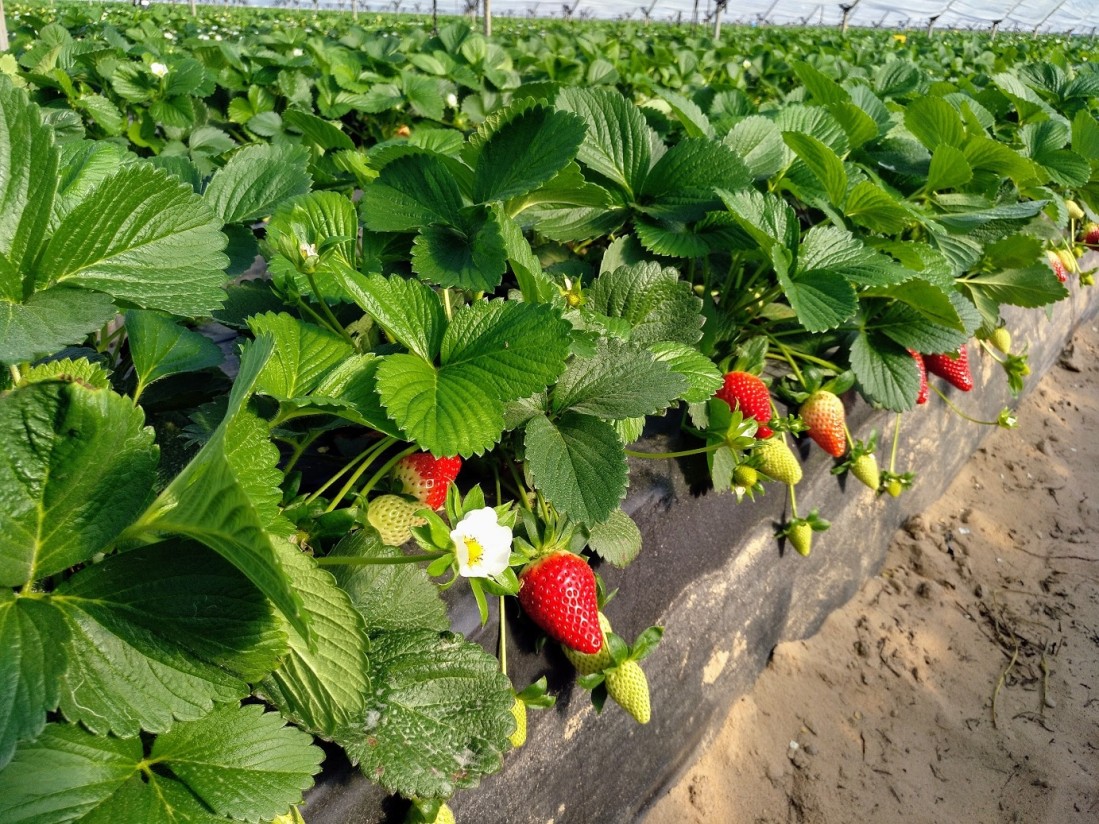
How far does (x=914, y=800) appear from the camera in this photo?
138 cm

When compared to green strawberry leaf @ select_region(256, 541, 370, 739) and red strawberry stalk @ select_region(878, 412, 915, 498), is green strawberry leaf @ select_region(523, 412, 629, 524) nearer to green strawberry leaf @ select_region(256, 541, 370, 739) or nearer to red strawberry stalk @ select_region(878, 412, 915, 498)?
green strawberry leaf @ select_region(256, 541, 370, 739)

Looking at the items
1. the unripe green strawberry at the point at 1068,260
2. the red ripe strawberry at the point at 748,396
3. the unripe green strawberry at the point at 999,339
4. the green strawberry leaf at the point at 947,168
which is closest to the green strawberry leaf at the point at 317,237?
the red ripe strawberry at the point at 748,396

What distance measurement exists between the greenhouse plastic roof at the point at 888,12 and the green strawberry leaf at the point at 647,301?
2607 cm

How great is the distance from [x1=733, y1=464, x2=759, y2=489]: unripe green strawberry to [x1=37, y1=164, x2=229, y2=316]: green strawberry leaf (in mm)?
675

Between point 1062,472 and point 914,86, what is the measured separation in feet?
3.97

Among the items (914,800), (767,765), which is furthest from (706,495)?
(914,800)

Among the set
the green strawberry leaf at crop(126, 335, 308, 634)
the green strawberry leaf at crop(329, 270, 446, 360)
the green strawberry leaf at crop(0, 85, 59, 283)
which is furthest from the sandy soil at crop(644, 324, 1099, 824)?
the green strawberry leaf at crop(0, 85, 59, 283)

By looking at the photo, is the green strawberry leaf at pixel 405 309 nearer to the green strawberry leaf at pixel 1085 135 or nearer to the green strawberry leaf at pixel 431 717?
the green strawberry leaf at pixel 431 717

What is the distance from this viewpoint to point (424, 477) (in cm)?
86

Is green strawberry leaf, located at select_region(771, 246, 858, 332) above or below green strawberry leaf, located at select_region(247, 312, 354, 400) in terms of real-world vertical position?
below

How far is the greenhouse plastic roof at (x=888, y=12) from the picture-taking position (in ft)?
85.3

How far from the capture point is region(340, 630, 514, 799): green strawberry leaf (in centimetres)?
65

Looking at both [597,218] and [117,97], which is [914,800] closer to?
[597,218]

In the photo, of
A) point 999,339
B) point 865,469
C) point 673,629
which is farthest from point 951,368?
point 673,629
